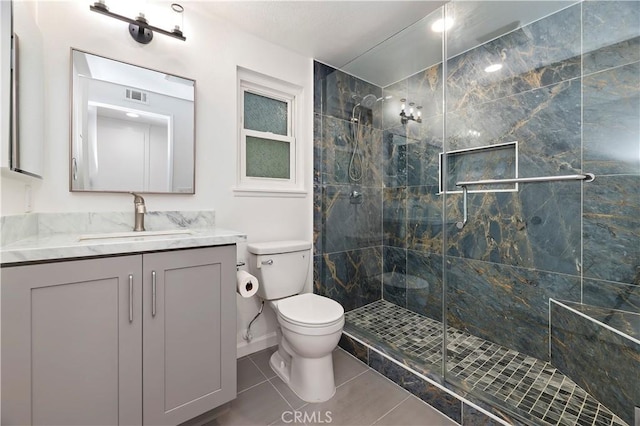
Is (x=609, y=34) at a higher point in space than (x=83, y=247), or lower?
higher

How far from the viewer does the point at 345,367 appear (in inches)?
71.0

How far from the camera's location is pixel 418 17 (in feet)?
5.93

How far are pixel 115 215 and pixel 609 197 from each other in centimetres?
283

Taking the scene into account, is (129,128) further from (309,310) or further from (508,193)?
(508,193)

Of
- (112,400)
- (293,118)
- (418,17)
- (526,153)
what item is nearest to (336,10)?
(418,17)

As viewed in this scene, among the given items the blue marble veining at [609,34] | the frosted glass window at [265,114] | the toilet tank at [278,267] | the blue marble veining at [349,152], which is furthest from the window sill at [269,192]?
the blue marble veining at [609,34]

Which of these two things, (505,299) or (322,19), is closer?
(322,19)

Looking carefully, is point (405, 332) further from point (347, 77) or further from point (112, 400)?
point (347, 77)

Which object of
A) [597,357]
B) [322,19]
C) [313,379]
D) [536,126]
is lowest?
[313,379]

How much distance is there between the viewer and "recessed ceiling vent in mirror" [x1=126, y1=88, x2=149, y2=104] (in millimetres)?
1481

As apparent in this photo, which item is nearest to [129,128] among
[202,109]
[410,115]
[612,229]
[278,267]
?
[202,109]

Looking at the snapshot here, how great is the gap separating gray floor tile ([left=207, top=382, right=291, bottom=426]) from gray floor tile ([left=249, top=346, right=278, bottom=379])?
14 cm

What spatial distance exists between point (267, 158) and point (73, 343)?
1544 millimetres

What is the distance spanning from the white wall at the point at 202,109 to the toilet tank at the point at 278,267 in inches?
6.8
